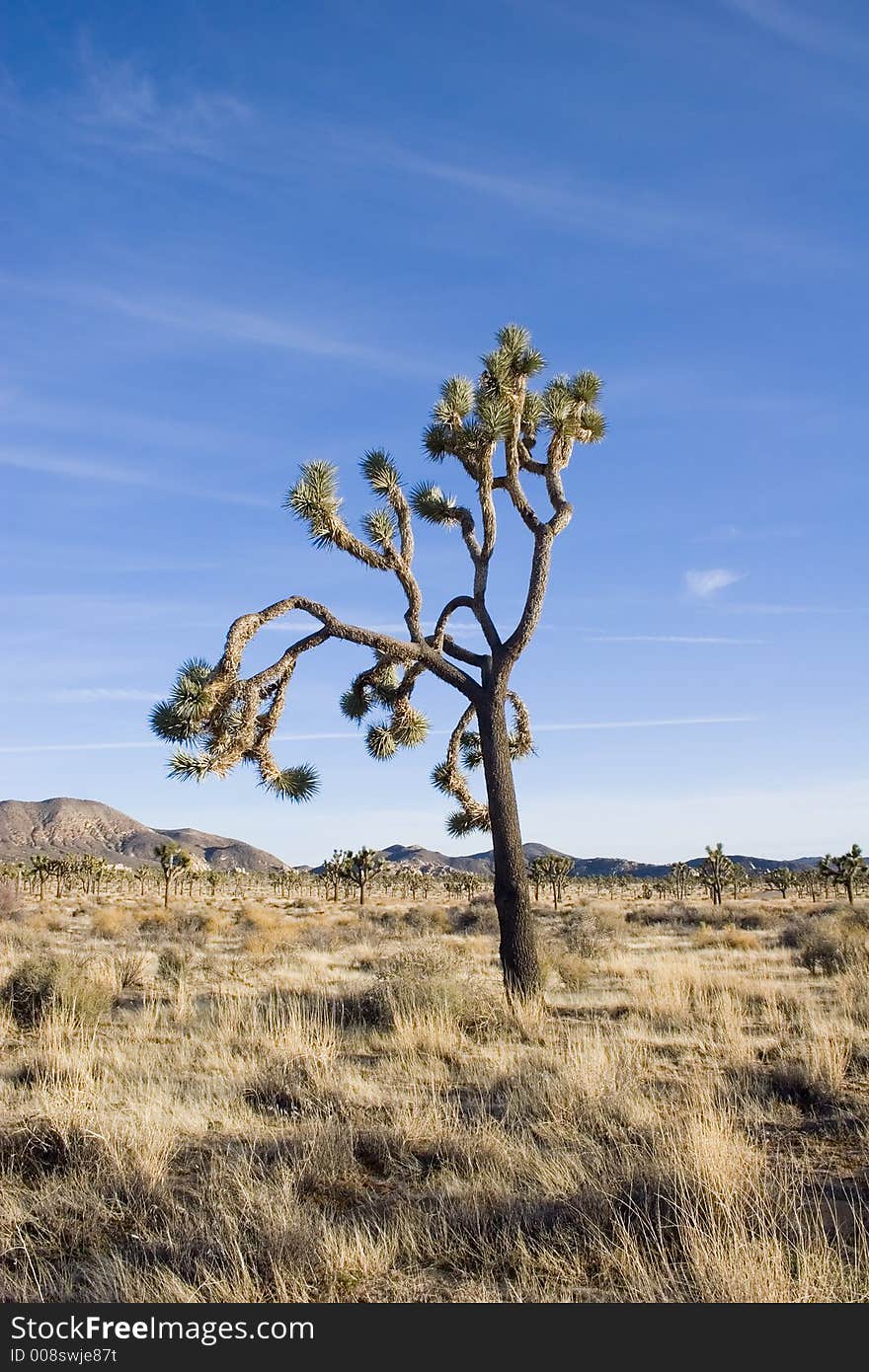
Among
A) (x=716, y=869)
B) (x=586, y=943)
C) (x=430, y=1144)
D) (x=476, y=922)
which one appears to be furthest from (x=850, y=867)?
(x=430, y=1144)

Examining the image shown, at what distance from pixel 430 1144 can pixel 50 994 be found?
6.70m

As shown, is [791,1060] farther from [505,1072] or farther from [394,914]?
[394,914]

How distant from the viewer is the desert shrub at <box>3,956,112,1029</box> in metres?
10.6

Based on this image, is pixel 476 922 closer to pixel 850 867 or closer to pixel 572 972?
pixel 572 972

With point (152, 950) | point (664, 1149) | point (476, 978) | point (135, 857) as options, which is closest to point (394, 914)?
point (152, 950)

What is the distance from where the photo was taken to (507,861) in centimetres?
1209

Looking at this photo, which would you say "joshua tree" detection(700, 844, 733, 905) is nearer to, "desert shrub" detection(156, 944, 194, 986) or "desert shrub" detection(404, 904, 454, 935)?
"desert shrub" detection(404, 904, 454, 935)

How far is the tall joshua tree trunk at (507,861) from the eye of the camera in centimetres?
1173

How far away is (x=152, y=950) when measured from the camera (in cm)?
2244

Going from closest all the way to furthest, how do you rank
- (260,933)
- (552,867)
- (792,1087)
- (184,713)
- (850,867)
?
(792,1087), (184,713), (260,933), (850,867), (552,867)

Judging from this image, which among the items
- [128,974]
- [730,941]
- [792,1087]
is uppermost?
[128,974]

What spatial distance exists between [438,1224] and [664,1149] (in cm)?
144

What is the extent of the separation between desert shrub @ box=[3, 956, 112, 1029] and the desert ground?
46 millimetres

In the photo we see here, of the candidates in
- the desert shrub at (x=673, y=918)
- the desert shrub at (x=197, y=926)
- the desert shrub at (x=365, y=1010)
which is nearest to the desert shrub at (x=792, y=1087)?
the desert shrub at (x=365, y=1010)
